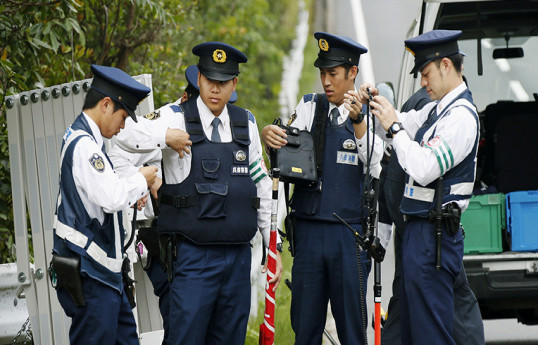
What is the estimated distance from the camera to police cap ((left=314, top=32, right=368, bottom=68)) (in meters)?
7.56

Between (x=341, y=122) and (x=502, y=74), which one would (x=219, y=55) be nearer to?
(x=341, y=122)

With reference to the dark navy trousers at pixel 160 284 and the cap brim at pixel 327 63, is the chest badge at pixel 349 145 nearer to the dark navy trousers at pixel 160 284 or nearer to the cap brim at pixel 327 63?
the cap brim at pixel 327 63

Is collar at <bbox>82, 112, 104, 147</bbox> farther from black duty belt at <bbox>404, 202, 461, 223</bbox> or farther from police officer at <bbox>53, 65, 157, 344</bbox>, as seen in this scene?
black duty belt at <bbox>404, 202, 461, 223</bbox>

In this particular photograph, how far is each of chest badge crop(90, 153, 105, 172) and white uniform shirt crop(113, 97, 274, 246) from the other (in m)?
0.59

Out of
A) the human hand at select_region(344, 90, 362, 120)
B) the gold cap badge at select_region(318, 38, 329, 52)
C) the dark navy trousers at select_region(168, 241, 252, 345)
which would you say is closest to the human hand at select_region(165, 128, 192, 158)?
the dark navy trousers at select_region(168, 241, 252, 345)

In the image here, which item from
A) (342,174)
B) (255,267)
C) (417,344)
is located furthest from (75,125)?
(255,267)

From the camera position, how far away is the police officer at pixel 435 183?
6.78 metres

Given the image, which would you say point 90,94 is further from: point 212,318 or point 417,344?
point 417,344

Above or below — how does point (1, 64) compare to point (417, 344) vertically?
above

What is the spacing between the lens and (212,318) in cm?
696

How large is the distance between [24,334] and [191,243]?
5.02 ft

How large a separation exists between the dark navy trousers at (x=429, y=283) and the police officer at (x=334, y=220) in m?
0.59

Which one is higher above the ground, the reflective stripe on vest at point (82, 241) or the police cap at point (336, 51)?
the police cap at point (336, 51)

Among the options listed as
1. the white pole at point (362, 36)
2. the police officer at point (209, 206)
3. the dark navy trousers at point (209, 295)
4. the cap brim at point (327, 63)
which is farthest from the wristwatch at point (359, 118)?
the white pole at point (362, 36)
